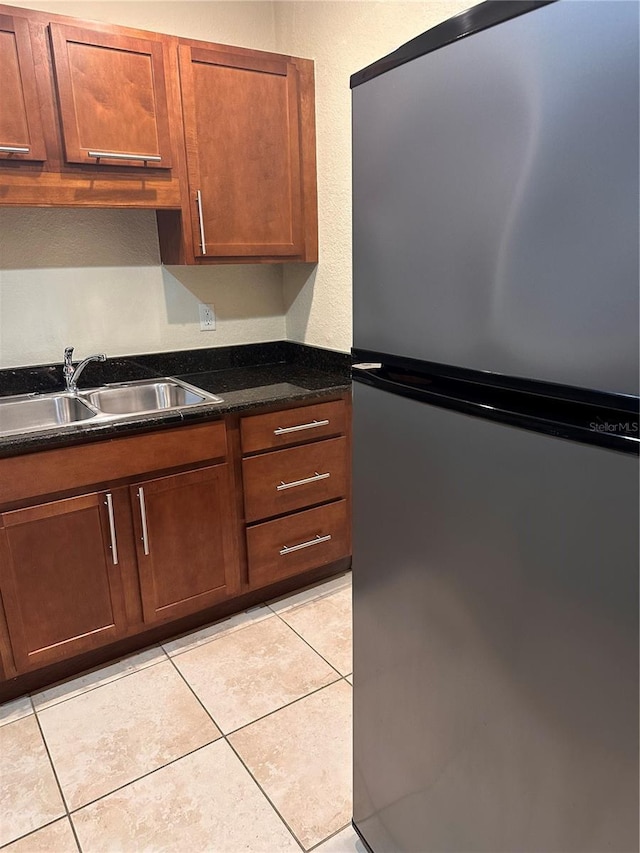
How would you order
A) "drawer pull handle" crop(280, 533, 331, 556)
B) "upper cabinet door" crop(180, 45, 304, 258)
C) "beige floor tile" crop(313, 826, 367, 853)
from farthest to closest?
"drawer pull handle" crop(280, 533, 331, 556) → "upper cabinet door" crop(180, 45, 304, 258) → "beige floor tile" crop(313, 826, 367, 853)

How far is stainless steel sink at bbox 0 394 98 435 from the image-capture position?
2.16 m

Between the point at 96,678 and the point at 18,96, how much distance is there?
6.20 ft

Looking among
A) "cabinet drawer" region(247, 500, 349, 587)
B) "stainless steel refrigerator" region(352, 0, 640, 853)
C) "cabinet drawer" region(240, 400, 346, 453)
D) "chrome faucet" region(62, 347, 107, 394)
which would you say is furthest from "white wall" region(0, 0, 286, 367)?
"stainless steel refrigerator" region(352, 0, 640, 853)

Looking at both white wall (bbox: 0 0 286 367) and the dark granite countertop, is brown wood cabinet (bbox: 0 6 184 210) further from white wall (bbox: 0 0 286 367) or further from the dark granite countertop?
the dark granite countertop

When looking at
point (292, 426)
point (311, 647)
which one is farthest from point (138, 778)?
point (292, 426)

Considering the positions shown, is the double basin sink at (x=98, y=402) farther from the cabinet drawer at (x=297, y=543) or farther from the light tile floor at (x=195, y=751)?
the light tile floor at (x=195, y=751)

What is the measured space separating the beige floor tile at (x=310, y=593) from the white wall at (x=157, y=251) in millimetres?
1033

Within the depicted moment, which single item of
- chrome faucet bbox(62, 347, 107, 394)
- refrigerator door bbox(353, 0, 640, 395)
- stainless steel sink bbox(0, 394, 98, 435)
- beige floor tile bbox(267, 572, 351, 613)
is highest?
refrigerator door bbox(353, 0, 640, 395)

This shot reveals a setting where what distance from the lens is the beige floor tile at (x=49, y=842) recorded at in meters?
1.41

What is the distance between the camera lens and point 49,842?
1.43 metres

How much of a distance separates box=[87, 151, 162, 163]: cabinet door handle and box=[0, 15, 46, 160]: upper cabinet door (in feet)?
0.54

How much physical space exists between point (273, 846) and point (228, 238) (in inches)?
77.6

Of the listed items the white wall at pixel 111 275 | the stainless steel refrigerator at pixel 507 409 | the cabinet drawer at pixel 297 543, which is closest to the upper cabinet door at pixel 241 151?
the white wall at pixel 111 275

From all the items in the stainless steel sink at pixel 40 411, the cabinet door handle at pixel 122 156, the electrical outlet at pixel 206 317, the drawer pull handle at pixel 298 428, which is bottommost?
the drawer pull handle at pixel 298 428
